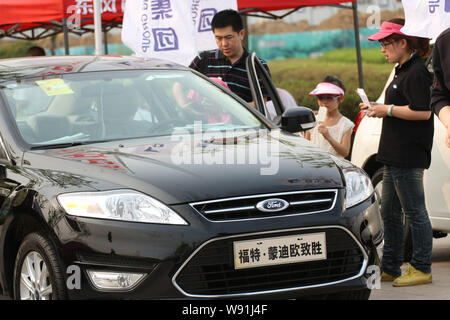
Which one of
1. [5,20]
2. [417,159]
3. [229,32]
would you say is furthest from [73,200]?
[5,20]

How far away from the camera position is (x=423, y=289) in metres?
6.41

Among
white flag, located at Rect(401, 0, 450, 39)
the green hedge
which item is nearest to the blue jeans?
white flag, located at Rect(401, 0, 450, 39)

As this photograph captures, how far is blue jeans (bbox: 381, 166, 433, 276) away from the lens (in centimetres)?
638

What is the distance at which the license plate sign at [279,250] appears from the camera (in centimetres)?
443

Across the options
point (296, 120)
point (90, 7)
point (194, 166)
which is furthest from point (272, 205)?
point (90, 7)

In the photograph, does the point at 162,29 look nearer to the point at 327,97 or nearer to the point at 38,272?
the point at 327,97

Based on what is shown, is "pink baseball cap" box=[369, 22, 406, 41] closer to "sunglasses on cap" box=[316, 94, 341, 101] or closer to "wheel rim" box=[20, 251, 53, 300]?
"sunglasses on cap" box=[316, 94, 341, 101]

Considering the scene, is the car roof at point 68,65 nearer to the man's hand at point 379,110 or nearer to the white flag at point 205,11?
the man's hand at point 379,110

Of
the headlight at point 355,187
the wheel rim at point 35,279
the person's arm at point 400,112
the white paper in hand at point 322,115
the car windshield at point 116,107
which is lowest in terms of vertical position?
the wheel rim at point 35,279

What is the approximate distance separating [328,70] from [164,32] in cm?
2315

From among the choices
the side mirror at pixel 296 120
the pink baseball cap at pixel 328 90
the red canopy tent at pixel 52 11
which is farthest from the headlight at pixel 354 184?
the red canopy tent at pixel 52 11

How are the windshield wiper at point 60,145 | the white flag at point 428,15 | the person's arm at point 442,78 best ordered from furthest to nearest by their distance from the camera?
1. the white flag at point 428,15
2. the windshield wiper at point 60,145
3. the person's arm at point 442,78

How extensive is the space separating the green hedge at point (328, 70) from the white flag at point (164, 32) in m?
17.3

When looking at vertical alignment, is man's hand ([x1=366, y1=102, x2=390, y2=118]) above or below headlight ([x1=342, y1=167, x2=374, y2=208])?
above
